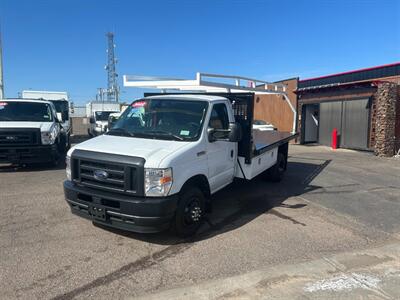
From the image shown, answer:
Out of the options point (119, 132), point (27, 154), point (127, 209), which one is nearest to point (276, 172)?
point (119, 132)

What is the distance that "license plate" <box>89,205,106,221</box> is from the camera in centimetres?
446

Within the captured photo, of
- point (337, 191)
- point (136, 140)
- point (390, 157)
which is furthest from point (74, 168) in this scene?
point (390, 157)

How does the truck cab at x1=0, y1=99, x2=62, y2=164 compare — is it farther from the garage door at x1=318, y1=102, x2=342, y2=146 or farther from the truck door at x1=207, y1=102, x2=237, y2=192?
the garage door at x1=318, y1=102, x2=342, y2=146

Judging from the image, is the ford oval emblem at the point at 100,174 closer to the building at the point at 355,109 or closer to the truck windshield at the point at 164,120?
the truck windshield at the point at 164,120

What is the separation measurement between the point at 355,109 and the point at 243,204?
14342 millimetres

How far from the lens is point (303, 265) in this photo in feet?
13.7

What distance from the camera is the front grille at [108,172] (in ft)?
14.1

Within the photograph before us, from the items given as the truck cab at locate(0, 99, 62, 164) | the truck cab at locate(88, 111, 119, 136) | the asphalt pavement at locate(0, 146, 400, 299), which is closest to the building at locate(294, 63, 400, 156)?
the asphalt pavement at locate(0, 146, 400, 299)

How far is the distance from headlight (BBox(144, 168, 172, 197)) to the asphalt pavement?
0.86m

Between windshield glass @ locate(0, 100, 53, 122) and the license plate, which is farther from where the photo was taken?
windshield glass @ locate(0, 100, 53, 122)

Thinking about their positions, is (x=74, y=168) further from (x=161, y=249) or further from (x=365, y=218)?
(x=365, y=218)

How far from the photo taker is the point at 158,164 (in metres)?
4.19

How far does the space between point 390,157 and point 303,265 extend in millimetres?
14115

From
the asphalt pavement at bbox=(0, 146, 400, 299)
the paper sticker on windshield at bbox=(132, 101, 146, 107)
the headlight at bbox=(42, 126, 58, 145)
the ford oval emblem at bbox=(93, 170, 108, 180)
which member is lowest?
the asphalt pavement at bbox=(0, 146, 400, 299)
